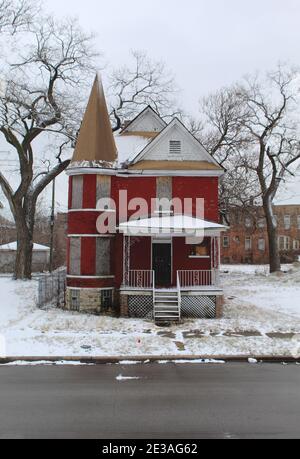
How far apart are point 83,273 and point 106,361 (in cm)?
874

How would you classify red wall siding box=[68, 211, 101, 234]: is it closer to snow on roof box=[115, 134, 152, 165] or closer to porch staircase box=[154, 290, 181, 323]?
snow on roof box=[115, 134, 152, 165]

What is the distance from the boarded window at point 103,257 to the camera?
2031 centimetres

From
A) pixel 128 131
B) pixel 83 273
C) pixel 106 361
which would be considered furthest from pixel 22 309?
pixel 128 131

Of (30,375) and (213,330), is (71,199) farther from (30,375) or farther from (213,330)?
(30,375)

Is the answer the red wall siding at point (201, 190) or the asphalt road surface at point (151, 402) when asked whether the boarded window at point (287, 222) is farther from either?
the asphalt road surface at point (151, 402)

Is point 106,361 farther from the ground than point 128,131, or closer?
closer

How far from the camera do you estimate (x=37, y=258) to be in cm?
5453

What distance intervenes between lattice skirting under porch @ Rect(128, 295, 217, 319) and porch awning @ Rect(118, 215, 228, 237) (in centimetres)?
265

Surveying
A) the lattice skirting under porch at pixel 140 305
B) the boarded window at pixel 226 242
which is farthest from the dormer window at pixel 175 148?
the boarded window at pixel 226 242

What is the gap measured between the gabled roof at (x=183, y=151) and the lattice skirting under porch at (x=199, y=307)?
691 centimetres

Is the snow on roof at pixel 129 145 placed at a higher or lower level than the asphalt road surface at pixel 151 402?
higher

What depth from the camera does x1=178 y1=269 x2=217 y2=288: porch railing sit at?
2055 cm
